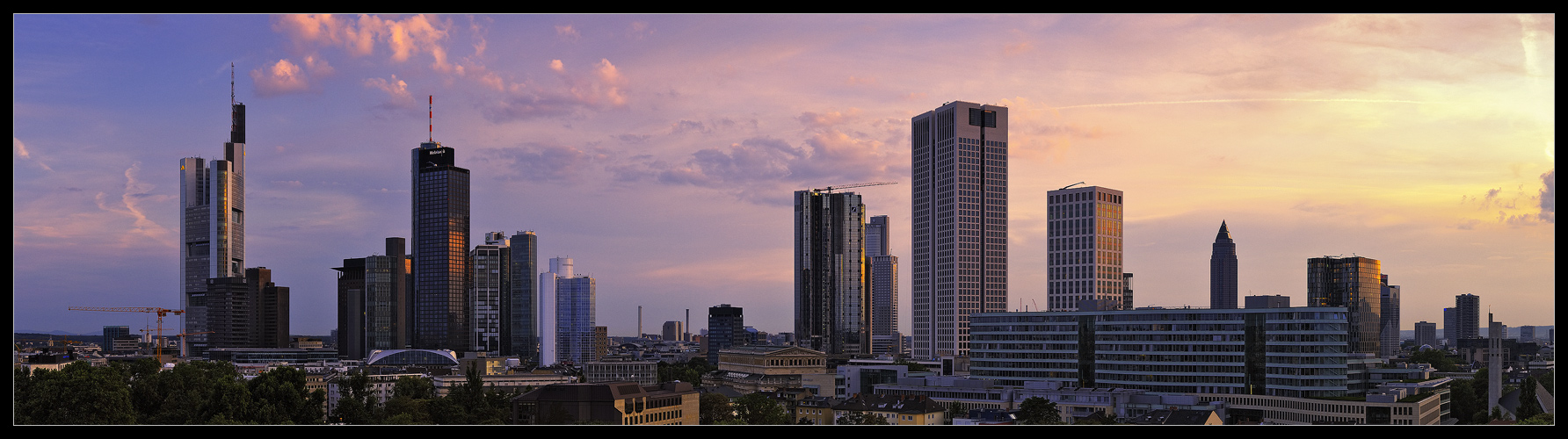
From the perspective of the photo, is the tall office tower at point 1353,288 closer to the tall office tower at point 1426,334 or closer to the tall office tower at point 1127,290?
the tall office tower at point 1426,334

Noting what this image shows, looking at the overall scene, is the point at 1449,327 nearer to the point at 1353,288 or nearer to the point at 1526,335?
the point at 1353,288

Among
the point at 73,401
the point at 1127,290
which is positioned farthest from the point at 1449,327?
the point at 73,401

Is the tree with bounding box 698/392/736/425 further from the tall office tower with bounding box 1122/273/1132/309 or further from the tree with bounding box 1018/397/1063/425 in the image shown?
the tall office tower with bounding box 1122/273/1132/309

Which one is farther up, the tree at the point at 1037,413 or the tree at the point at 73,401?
the tree at the point at 73,401

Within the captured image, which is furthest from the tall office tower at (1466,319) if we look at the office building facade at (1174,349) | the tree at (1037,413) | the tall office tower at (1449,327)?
the tree at (1037,413)

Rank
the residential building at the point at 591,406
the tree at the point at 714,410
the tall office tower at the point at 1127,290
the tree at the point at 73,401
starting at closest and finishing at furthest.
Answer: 1. the tree at the point at 73,401
2. the residential building at the point at 591,406
3. the tree at the point at 714,410
4. the tall office tower at the point at 1127,290
